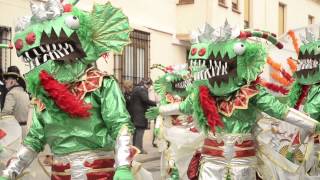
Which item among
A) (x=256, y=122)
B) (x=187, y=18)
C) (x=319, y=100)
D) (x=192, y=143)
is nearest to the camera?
(x=256, y=122)

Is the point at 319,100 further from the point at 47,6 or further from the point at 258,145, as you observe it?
the point at 47,6

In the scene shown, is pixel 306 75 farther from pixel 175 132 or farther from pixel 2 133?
pixel 2 133

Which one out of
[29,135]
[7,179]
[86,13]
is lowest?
[7,179]

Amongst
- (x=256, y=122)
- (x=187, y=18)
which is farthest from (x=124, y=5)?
(x=256, y=122)

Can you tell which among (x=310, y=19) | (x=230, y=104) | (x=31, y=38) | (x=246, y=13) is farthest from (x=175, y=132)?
(x=310, y=19)

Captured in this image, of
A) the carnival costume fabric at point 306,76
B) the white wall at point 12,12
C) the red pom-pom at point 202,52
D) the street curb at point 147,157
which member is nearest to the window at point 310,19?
the street curb at point 147,157

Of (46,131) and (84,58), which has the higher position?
(84,58)

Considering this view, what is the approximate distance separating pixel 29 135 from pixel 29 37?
72 centimetres

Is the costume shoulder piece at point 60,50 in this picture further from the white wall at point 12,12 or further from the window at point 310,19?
the window at point 310,19

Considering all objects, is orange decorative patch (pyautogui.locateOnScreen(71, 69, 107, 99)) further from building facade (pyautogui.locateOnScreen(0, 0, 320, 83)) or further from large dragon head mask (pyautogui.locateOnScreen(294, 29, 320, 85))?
building facade (pyautogui.locateOnScreen(0, 0, 320, 83))

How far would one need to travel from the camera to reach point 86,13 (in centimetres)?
445

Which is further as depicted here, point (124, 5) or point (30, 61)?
point (124, 5)

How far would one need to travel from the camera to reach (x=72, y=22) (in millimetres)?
4203

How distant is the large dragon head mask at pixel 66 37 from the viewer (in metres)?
4.21
